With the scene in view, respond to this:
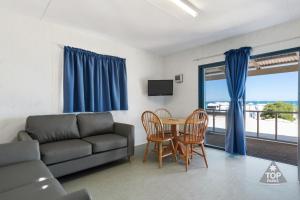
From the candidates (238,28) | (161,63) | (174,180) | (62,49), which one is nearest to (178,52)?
(161,63)

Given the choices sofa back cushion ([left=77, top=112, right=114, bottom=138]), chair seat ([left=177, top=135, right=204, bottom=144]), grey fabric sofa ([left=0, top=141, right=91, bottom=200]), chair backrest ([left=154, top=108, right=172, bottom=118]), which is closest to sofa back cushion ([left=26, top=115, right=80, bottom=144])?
sofa back cushion ([left=77, top=112, right=114, bottom=138])

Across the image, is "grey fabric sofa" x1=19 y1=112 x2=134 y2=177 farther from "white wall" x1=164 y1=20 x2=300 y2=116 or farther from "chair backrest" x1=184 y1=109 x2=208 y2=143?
"white wall" x1=164 y1=20 x2=300 y2=116

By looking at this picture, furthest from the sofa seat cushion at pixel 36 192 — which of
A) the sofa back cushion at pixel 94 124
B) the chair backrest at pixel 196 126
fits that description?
the chair backrest at pixel 196 126

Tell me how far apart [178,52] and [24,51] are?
11.2 feet

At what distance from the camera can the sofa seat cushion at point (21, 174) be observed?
1.40m

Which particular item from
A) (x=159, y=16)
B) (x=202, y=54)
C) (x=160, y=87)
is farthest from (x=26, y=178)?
(x=202, y=54)

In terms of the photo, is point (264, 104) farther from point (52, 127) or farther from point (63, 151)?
point (52, 127)

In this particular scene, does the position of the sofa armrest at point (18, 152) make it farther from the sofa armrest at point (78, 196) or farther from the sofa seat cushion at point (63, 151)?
the sofa armrest at point (78, 196)

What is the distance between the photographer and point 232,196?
2.02 metres

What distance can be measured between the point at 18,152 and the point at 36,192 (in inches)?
35.2

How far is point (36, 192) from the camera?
4.11ft

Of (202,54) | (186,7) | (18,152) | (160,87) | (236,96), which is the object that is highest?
(186,7)

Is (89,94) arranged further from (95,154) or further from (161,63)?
(161,63)

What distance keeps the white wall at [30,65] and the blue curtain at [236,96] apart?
8.77 ft
